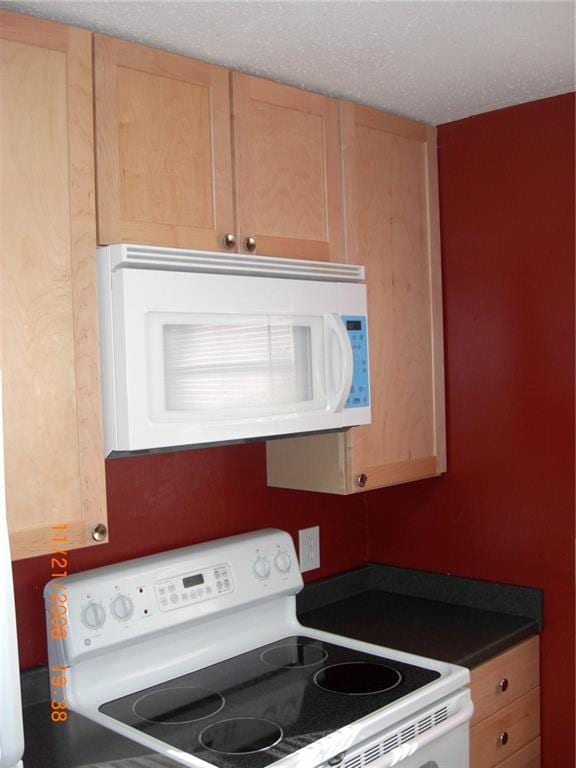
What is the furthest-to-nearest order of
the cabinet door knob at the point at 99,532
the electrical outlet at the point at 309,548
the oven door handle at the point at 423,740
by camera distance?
1. the electrical outlet at the point at 309,548
2. the oven door handle at the point at 423,740
3. the cabinet door knob at the point at 99,532

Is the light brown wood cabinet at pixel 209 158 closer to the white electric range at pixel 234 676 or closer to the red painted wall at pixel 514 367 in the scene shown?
the red painted wall at pixel 514 367

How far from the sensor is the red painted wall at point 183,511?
1959 millimetres

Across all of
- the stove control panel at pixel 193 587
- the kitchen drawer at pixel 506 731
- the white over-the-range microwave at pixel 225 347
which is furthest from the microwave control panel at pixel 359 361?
the kitchen drawer at pixel 506 731

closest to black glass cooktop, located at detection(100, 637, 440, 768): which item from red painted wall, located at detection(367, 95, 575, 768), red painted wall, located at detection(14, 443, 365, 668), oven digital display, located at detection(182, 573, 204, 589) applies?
oven digital display, located at detection(182, 573, 204, 589)

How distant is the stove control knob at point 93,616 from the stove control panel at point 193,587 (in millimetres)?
155

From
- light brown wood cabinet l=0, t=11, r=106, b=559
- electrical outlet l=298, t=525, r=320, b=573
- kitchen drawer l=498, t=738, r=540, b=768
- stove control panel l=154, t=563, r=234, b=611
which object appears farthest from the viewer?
electrical outlet l=298, t=525, r=320, b=573

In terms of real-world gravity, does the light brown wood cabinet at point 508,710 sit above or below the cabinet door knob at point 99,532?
below

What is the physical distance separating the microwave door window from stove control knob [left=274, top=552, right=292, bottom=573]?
527mm

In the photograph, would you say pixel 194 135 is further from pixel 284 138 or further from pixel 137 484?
pixel 137 484

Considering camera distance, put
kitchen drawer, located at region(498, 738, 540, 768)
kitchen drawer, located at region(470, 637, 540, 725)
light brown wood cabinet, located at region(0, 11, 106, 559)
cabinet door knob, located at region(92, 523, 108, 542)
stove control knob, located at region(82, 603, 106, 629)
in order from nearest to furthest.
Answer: light brown wood cabinet, located at region(0, 11, 106, 559), cabinet door knob, located at region(92, 523, 108, 542), stove control knob, located at region(82, 603, 106, 629), kitchen drawer, located at region(470, 637, 540, 725), kitchen drawer, located at region(498, 738, 540, 768)

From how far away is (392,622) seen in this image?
2.45 m

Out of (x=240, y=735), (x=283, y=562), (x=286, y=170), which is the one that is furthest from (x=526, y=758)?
(x=286, y=170)

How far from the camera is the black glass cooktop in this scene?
1724 mm

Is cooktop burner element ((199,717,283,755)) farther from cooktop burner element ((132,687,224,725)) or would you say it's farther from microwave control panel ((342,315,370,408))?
microwave control panel ((342,315,370,408))
